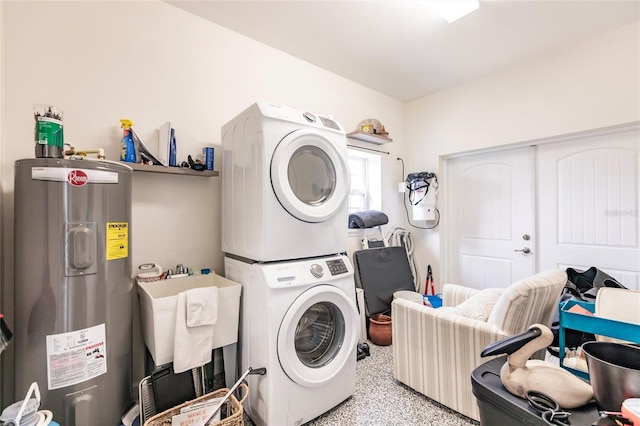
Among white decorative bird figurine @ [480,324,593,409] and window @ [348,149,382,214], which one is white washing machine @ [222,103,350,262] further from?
window @ [348,149,382,214]

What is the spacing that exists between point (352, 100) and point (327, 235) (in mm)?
1971

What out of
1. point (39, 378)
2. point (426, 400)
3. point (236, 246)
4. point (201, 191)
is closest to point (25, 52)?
point (201, 191)

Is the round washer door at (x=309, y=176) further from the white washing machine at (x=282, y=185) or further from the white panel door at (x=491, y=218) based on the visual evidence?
the white panel door at (x=491, y=218)

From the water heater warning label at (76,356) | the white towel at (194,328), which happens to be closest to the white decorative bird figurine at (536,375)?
the white towel at (194,328)

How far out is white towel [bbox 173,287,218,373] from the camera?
1.49 meters

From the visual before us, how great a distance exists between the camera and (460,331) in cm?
164

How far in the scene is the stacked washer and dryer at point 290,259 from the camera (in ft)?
5.08

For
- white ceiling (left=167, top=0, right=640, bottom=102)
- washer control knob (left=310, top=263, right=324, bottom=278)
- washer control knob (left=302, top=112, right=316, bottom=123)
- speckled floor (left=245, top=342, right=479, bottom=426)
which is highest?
white ceiling (left=167, top=0, right=640, bottom=102)

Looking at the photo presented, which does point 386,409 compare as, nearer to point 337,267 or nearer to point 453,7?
point 337,267

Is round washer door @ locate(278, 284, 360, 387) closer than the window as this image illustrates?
Yes

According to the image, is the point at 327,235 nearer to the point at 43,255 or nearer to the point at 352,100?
the point at 43,255

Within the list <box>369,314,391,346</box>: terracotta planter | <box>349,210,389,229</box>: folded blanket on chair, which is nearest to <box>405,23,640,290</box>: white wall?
<box>349,210,389,229</box>: folded blanket on chair

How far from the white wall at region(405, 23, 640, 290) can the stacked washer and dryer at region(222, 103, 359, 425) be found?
81.4 inches

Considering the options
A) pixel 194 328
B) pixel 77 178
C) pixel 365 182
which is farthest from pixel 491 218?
pixel 77 178
